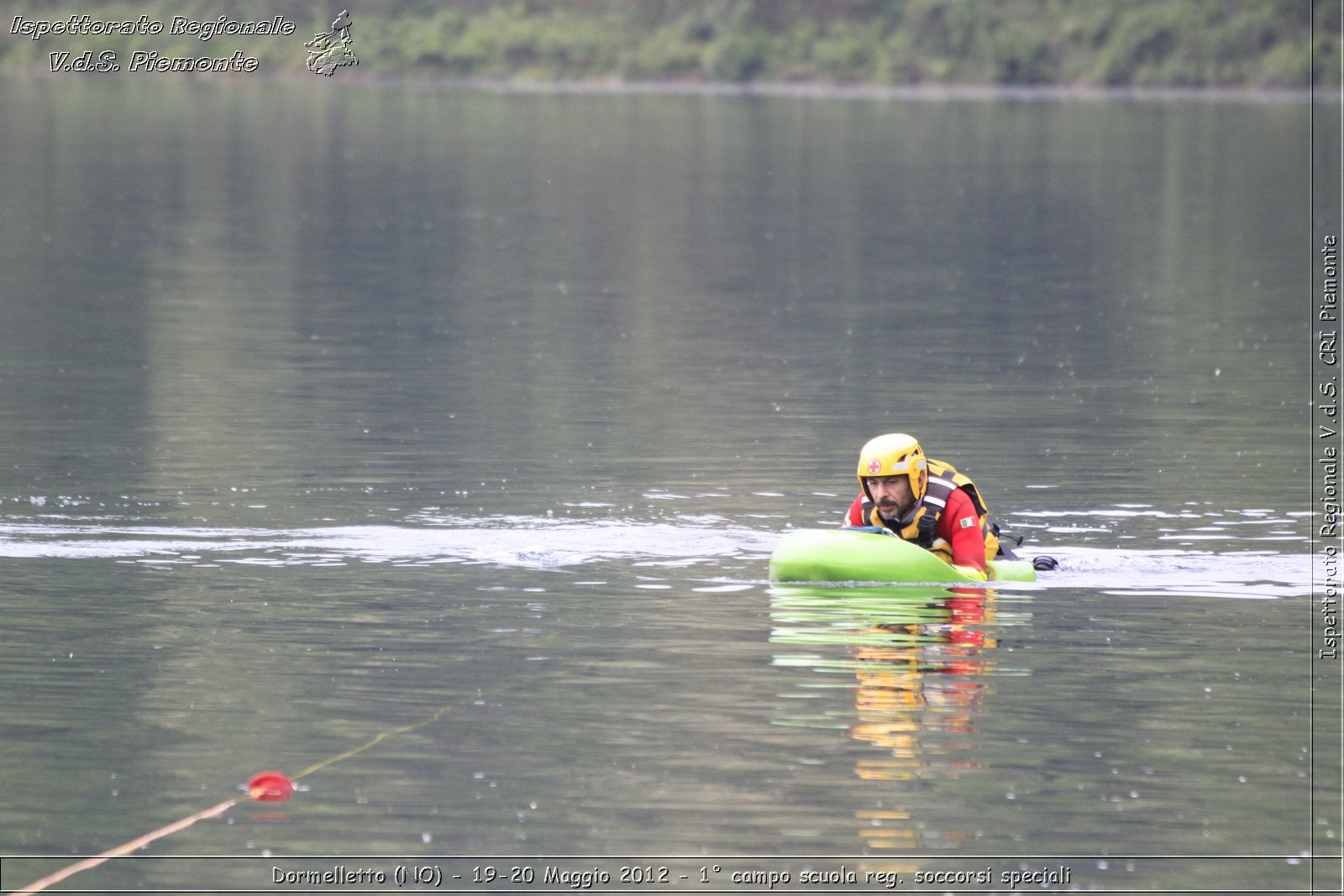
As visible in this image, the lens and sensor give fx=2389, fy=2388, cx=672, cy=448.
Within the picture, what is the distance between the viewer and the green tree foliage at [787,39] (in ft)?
338

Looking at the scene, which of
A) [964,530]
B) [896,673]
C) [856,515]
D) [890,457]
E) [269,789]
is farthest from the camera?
[856,515]

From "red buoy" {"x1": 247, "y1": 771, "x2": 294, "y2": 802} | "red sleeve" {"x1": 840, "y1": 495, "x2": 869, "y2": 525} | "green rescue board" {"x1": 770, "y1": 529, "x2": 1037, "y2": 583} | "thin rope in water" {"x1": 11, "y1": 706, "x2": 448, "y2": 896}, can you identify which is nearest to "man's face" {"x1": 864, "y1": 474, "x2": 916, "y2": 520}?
"green rescue board" {"x1": 770, "y1": 529, "x2": 1037, "y2": 583}

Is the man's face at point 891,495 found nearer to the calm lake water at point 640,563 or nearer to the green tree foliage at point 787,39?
the calm lake water at point 640,563

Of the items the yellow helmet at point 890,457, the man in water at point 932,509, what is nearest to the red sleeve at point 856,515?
the man in water at point 932,509

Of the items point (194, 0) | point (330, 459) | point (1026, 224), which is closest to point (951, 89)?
point (194, 0)

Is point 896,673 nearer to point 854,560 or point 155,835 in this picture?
point 854,560

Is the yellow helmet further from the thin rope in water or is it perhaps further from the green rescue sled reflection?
the thin rope in water

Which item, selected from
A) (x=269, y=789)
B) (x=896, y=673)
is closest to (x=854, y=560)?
(x=896, y=673)

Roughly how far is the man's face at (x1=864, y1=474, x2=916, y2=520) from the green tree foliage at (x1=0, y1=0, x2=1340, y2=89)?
89.1 meters

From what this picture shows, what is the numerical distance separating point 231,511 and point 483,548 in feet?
7.78

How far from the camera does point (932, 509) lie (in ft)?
53.4

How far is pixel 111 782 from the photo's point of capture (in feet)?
38.5

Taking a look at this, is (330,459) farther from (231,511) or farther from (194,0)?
(194,0)

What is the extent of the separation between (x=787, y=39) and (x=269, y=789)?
103897 mm
